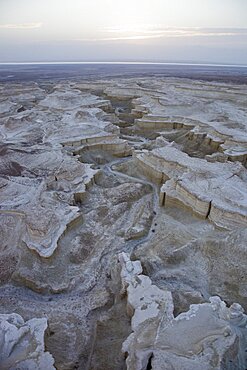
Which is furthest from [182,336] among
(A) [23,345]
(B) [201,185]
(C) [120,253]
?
(B) [201,185]

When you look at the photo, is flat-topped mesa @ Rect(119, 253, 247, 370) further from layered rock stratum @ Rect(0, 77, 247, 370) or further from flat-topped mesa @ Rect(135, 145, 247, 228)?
flat-topped mesa @ Rect(135, 145, 247, 228)

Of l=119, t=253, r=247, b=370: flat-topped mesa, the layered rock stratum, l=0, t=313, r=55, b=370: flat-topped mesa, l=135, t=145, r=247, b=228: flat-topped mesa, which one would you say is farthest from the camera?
l=135, t=145, r=247, b=228: flat-topped mesa

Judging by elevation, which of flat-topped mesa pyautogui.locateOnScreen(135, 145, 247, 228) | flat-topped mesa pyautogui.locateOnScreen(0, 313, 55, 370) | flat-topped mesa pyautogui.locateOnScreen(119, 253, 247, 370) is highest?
flat-topped mesa pyautogui.locateOnScreen(135, 145, 247, 228)

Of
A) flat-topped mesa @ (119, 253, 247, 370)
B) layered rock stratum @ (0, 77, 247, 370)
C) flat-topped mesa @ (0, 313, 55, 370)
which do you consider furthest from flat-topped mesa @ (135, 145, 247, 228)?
flat-topped mesa @ (0, 313, 55, 370)

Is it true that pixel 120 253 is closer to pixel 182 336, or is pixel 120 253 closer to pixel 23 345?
pixel 182 336

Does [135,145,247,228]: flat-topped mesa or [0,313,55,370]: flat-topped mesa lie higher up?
[135,145,247,228]: flat-topped mesa

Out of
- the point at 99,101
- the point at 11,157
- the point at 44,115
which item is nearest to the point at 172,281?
the point at 11,157
